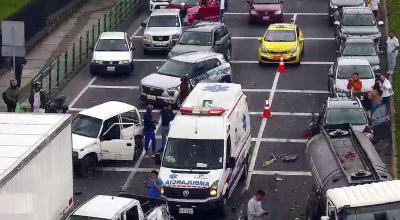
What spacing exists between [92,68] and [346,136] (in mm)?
16480

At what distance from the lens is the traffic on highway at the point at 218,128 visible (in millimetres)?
22703

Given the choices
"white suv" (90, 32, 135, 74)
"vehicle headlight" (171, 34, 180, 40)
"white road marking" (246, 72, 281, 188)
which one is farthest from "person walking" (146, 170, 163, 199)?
"vehicle headlight" (171, 34, 180, 40)

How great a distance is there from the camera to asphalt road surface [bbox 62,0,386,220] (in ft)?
97.8

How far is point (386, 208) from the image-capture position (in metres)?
21.3

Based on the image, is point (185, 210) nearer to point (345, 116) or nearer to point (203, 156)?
point (203, 156)

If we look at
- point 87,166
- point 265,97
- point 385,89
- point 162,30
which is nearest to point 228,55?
point 162,30

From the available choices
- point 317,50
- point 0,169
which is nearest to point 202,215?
point 0,169

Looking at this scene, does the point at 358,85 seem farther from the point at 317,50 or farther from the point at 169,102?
the point at 317,50

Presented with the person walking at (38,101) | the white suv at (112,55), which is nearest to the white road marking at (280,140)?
the person walking at (38,101)

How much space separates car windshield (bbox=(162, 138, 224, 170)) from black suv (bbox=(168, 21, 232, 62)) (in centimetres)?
1431

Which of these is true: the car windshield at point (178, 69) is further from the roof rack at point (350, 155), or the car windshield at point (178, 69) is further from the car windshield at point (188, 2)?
the car windshield at point (188, 2)

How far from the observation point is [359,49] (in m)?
40.4

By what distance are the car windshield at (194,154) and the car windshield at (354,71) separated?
10253mm

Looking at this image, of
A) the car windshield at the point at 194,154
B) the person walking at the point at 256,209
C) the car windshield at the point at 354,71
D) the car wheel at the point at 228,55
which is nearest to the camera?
the person walking at the point at 256,209
